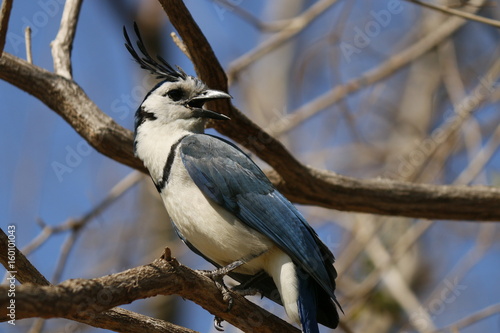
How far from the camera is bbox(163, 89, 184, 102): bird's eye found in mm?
4484

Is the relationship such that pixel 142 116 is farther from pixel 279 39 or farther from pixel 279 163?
pixel 279 39

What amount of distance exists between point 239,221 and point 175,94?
0.98 metres

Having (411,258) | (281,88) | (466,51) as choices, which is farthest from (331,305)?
(466,51)

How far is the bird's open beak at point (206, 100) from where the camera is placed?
4.29m

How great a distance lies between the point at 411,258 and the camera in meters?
7.52

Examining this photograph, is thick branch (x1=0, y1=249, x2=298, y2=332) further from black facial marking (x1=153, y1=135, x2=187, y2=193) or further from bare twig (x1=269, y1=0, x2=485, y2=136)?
bare twig (x1=269, y1=0, x2=485, y2=136)

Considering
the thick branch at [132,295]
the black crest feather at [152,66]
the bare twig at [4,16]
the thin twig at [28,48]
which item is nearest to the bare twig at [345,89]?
the black crest feather at [152,66]

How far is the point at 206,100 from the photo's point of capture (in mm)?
4371

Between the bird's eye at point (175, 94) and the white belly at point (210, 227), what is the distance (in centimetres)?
66

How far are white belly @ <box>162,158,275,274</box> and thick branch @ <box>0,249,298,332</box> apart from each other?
0.32 meters

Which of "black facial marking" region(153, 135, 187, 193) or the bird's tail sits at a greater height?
"black facial marking" region(153, 135, 187, 193)

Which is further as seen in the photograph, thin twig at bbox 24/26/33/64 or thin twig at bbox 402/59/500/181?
thin twig at bbox 402/59/500/181

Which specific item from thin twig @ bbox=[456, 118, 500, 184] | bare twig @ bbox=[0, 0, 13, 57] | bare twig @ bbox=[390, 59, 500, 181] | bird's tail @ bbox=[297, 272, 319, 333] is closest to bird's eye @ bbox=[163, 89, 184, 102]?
bare twig @ bbox=[0, 0, 13, 57]

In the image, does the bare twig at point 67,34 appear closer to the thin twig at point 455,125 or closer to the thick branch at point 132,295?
the thick branch at point 132,295
